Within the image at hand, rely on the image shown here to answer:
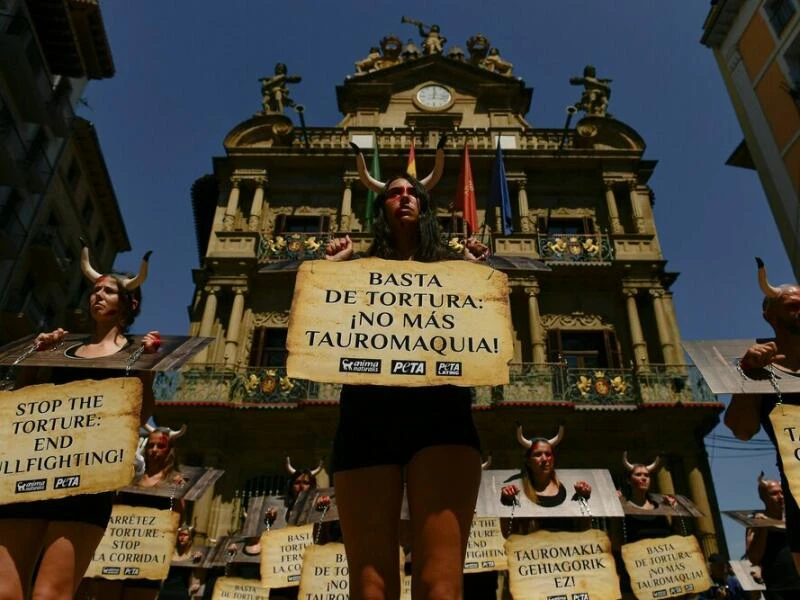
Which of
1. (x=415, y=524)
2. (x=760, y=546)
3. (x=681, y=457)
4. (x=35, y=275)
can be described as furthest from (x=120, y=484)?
(x=35, y=275)

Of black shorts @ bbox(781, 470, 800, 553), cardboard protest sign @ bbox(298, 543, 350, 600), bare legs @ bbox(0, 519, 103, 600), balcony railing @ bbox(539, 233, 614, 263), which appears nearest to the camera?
bare legs @ bbox(0, 519, 103, 600)

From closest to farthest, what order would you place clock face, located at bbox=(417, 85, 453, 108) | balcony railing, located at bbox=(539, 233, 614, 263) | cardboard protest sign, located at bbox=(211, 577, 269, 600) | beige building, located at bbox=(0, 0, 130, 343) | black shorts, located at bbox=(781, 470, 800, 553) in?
black shorts, located at bbox=(781, 470, 800, 553) → cardboard protest sign, located at bbox=(211, 577, 269, 600) → balcony railing, located at bbox=(539, 233, 614, 263) → beige building, located at bbox=(0, 0, 130, 343) → clock face, located at bbox=(417, 85, 453, 108)

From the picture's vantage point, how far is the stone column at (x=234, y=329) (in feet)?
53.5

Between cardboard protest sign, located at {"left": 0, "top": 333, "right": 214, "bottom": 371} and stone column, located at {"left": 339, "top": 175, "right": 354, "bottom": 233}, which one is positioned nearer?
cardboard protest sign, located at {"left": 0, "top": 333, "right": 214, "bottom": 371}

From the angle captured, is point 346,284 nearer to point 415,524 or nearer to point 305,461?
point 415,524

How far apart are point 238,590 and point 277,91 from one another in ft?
61.0

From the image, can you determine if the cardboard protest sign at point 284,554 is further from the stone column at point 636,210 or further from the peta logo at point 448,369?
the stone column at point 636,210

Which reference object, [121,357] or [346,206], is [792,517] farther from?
[346,206]

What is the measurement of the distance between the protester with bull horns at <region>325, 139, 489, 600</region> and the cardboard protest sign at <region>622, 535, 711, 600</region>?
4963 millimetres

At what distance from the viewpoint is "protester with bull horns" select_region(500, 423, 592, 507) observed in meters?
6.23

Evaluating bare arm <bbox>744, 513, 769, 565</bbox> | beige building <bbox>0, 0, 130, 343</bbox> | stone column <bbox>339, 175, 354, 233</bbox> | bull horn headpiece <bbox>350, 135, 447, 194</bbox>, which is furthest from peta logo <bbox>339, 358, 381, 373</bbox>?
beige building <bbox>0, 0, 130, 343</bbox>

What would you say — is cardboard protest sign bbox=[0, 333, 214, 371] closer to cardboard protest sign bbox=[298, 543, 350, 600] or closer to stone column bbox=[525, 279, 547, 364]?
cardboard protest sign bbox=[298, 543, 350, 600]

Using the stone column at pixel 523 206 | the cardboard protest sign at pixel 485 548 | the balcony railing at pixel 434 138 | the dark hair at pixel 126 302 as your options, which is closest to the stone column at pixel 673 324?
the stone column at pixel 523 206

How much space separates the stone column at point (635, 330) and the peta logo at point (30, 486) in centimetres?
1477
